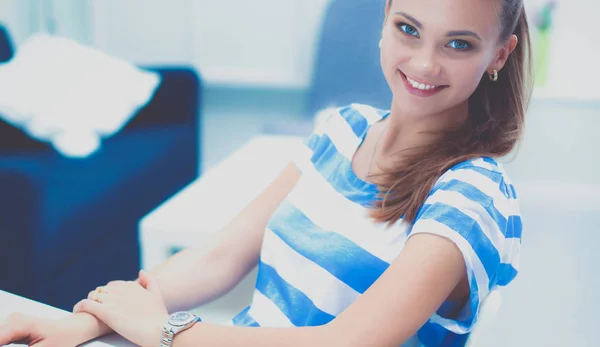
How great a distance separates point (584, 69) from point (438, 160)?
217 cm

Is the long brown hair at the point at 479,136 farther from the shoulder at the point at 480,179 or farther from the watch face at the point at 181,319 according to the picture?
the watch face at the point at 181,319

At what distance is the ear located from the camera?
0.83m

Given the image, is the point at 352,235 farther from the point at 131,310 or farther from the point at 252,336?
the point at 131,310

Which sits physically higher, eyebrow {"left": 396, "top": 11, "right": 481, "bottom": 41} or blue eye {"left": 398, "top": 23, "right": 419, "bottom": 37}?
eyebrow {"left": 396, "top": 11, "right": 481, "bottom": 41}

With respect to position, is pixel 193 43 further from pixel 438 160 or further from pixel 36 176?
pixel 438 160

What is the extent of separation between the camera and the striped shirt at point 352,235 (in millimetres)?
Answer: 725

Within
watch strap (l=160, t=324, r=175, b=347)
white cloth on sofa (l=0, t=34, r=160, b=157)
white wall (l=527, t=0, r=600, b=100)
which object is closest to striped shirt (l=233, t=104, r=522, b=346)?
watch strap (l=160, t=324, r=175, b=347)

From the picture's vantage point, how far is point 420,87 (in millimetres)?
821

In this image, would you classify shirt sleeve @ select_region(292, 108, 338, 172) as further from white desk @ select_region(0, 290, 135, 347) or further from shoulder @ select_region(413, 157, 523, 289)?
white desk @ select_region(0, 290, 135, 347)

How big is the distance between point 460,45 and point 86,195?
1292 mm

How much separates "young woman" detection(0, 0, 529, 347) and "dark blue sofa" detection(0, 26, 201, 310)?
0.73 m

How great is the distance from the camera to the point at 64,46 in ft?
7.27

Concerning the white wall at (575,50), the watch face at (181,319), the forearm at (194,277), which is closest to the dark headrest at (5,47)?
the forearm at (194,277)

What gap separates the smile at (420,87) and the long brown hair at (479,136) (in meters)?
0.08
